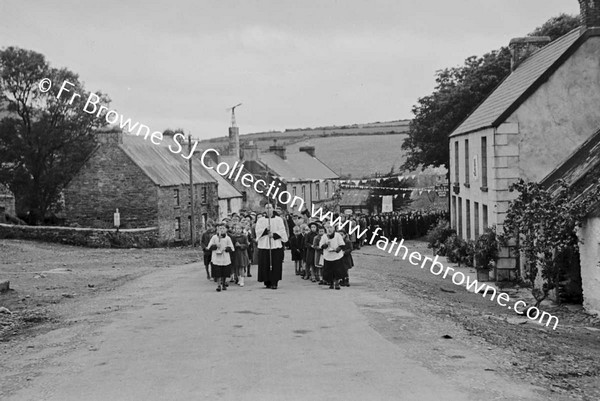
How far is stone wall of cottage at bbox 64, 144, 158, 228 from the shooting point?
55.9 meters

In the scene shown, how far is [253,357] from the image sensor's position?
11.3m

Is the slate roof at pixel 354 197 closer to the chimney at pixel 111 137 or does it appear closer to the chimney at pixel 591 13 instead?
the chimney at pixel 111 137

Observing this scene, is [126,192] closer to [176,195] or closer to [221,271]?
[176,195]

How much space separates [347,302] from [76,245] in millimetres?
30915

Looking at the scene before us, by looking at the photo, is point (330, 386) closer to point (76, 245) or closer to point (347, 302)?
point (347, 302)

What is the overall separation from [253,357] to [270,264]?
32.6ft

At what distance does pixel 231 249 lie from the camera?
20.5 meters

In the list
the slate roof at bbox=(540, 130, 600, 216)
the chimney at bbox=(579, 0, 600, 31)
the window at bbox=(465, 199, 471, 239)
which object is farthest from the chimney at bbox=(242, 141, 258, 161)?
the chimney at bbox=(579, 0, 600, 31)

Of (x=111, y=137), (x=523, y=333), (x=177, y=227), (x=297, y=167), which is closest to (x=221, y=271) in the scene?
(x=523, y=333)

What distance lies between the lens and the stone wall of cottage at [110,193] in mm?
55875

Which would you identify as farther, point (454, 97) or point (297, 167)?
point (297, 167)

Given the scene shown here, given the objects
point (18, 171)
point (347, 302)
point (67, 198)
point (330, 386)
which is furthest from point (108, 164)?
point (330, 386)

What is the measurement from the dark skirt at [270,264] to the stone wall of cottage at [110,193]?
35.3m

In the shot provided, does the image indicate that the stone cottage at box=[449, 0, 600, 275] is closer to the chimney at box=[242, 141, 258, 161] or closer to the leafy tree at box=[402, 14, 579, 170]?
the leafy tree at box=[402, 14, 579, 170]
